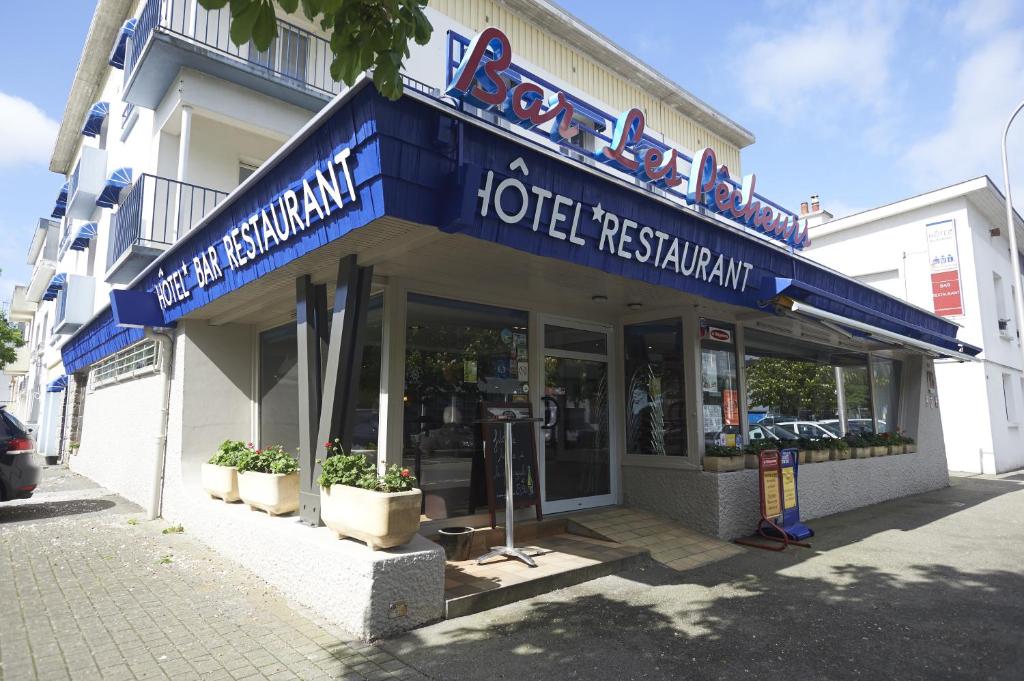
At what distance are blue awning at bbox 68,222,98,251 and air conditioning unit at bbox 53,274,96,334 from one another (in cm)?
102

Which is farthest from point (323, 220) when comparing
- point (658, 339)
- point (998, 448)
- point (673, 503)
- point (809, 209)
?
point (809, 209)

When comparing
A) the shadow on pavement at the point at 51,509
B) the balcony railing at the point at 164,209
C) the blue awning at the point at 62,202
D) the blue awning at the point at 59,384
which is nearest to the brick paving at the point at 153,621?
the shadow on pavement at the point at 51,509

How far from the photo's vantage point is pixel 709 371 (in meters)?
7.64

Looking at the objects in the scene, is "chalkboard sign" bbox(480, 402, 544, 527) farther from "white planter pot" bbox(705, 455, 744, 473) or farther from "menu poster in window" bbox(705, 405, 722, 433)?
"menu poster in window" bbox(705, 405, 722, 433)

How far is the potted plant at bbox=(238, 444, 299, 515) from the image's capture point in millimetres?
5477

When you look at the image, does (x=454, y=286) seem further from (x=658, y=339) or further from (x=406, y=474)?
(x=658, y=339)

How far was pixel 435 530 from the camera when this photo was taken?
584 centimetres

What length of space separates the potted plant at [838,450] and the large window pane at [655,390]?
10.4 feet

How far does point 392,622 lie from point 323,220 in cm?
288

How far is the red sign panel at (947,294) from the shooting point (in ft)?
51.1

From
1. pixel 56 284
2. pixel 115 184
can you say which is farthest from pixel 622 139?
pixel 56 284

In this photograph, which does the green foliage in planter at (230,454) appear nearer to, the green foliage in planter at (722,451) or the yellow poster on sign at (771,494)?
the green foliage in planter at (722,451)

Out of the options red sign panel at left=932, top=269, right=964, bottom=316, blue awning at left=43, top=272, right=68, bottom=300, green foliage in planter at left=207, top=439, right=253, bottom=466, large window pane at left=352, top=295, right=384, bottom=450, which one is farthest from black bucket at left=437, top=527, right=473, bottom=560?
red sign panel at left=932, top=269, right=964, bottom=316

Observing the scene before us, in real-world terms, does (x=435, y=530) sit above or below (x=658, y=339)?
below
